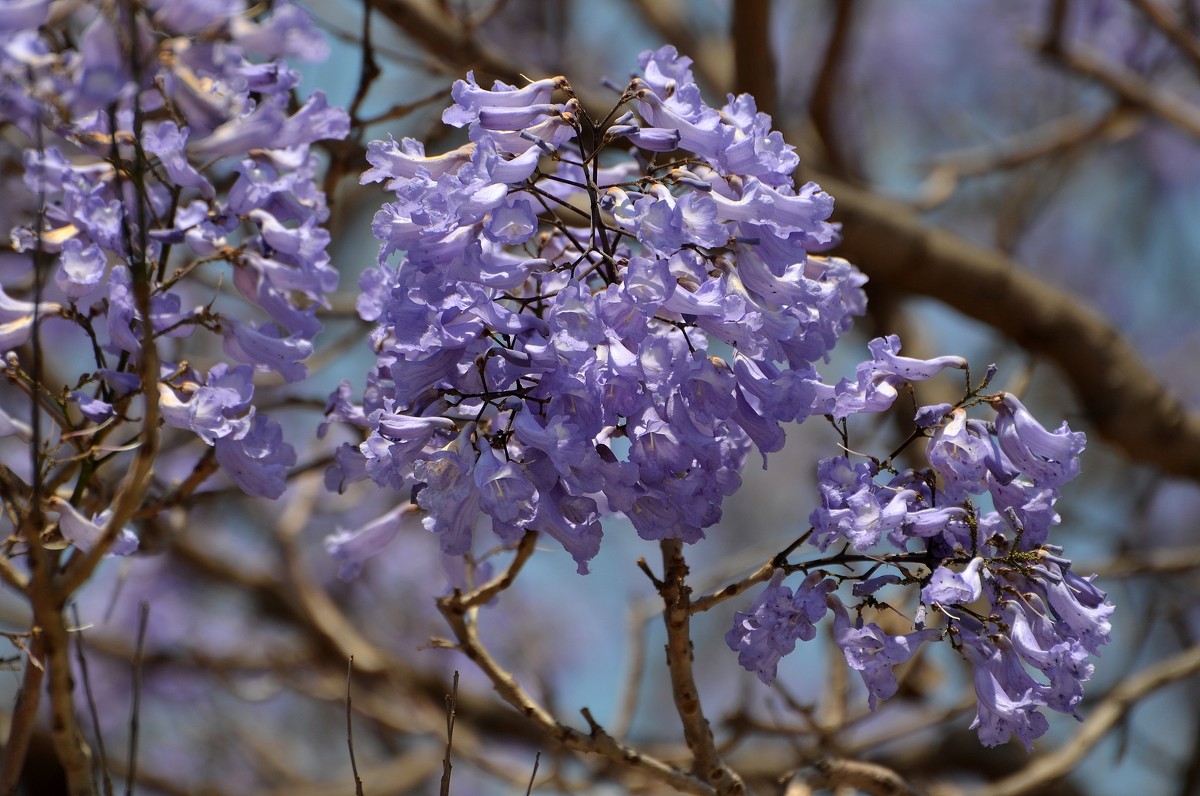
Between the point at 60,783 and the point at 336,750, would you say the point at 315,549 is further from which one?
the point at 60,783

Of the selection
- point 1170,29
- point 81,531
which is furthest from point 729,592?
point 1170,29

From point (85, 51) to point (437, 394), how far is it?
634mm

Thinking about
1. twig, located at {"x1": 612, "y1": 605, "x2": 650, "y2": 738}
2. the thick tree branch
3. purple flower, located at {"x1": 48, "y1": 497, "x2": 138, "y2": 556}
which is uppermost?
the thick tree branch

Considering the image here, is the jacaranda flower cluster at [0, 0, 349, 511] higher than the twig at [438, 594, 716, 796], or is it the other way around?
the jacaranda flower cluster at [0, 0, 349, 511]

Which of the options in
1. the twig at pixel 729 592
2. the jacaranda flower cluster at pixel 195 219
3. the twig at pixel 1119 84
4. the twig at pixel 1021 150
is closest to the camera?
the jacaranda flower cluster at pixel 195 219

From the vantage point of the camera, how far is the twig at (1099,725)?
331cm

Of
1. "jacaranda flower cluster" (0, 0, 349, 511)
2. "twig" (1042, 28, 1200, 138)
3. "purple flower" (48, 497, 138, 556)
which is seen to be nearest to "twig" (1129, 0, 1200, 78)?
"twig" (1042, 28, 1200, 138)

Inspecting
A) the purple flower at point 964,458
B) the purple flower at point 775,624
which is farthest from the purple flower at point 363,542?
the purple flower at point 964,458

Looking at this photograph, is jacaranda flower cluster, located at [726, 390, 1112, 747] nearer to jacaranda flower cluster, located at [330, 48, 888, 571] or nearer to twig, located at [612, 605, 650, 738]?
jacaranda flower cluster, located at [330, 48, 888, 571]

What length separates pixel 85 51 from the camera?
1338 mm

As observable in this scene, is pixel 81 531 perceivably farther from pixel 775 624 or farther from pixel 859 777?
pixel 859 777

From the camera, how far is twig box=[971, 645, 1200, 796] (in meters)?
3.31

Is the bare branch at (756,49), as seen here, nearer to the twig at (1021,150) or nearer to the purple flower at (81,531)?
the twig at (1021,150)

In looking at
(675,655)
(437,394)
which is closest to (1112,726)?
(675,655)
